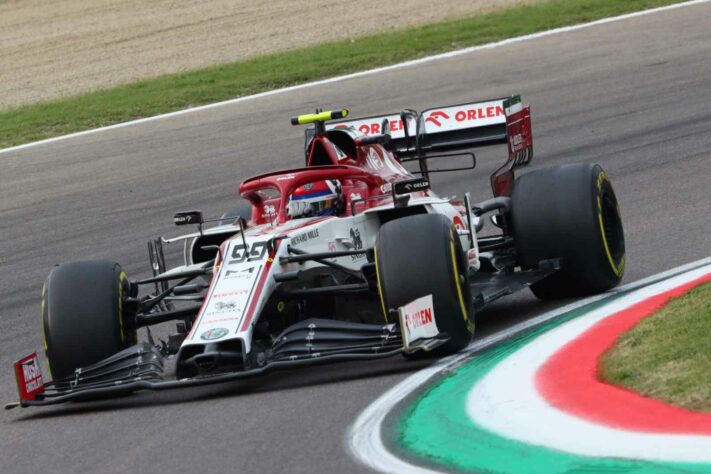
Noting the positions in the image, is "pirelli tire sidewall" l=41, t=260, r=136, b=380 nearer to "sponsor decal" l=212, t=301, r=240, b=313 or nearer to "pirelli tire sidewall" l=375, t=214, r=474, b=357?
"sponsor decal" l=212, t=301, r=240, b=313

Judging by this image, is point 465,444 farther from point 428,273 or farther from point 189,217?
point 189,217

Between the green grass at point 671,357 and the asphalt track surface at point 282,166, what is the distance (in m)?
1.36

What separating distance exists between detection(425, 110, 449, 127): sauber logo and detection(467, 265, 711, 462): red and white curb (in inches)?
118

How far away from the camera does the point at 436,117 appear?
11.4 metres

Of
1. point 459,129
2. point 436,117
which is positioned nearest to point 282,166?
point 436,117

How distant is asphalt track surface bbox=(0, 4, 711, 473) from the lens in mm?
7297

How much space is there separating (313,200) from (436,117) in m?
2.14

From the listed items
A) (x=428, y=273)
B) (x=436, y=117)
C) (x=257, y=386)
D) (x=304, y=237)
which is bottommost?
(x=257, y=386)

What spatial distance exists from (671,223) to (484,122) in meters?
2.02

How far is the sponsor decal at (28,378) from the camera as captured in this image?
27.3 ft

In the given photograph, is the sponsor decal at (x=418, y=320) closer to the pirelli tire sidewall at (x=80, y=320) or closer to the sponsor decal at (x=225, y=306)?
the sponsor decal at (x=225, y=306)

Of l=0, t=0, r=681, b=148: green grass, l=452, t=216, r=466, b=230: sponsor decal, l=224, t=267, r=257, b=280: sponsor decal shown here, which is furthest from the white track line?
l=0, t=0, r=681, b=148: green grass

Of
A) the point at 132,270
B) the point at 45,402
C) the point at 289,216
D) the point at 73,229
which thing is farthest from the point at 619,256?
the point at 73,229

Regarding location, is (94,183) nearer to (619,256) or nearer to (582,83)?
(582,83)
